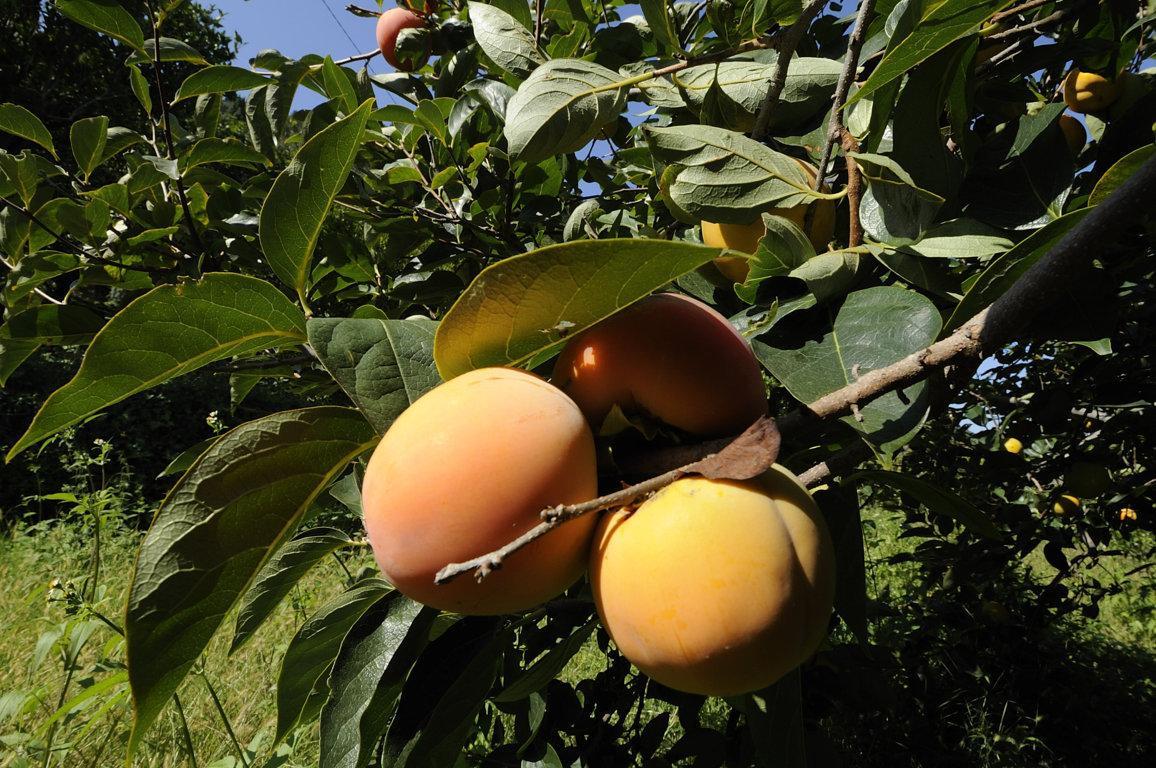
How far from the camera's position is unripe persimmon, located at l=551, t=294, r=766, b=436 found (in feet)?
1.81

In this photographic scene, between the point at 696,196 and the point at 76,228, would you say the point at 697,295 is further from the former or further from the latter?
→ the point at 76,228

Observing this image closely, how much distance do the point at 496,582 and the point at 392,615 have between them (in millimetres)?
372

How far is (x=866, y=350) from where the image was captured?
2.14ft

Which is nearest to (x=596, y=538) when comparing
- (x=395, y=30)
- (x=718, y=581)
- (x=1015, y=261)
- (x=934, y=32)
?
(x=718, y=581)

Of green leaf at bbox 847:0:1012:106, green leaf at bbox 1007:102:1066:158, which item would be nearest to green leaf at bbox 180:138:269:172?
green leaf at bbox 847:0:1012:106

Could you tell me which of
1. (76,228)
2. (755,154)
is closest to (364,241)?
(76,228)

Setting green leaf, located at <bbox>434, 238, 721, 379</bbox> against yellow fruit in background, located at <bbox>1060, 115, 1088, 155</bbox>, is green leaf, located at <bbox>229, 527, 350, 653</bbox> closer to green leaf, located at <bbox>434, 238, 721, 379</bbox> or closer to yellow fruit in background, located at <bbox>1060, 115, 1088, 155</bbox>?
green leaf, located at <bbox>434, 238, 721, 379</bbox>

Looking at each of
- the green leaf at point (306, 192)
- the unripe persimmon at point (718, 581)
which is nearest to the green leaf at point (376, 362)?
the green leaf at point (306, 192)

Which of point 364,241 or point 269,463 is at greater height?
point 269,463

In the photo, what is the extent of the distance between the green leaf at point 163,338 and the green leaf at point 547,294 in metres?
0.16

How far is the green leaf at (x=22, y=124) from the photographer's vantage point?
4.75 ft

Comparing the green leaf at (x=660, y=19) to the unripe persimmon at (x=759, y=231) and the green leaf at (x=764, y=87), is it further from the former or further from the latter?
the unripe persimmon at (x=759, y=231)

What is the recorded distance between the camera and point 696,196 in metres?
→ 0.77

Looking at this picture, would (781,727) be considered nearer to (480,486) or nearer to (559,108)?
(480,486)
